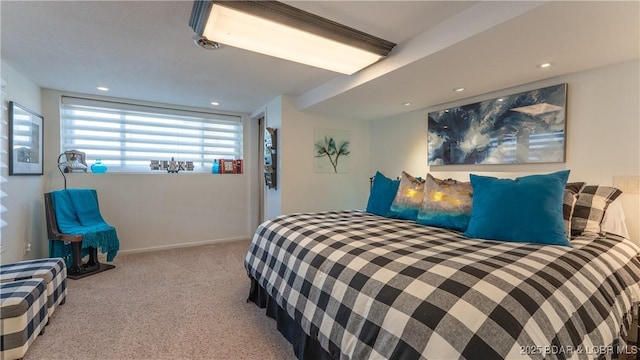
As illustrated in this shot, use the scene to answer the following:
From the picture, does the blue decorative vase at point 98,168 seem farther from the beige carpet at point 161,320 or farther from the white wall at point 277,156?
the white wall at point 277,156

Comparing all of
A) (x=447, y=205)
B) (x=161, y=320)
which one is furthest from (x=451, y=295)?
(x=161, y=320)

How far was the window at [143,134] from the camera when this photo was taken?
11.9ft

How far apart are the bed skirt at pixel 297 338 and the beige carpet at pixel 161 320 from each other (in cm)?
8

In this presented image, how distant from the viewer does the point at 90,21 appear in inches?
73.3

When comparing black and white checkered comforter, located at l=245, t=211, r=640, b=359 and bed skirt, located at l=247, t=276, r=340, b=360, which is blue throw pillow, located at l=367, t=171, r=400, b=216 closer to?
black and white checkered comforter, located at l=245, t=211, r=640, b=359

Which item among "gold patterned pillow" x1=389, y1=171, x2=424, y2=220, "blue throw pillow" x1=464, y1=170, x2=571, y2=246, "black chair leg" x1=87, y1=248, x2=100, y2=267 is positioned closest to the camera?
"blue throw pillow" x1=464, y1=170, x2=571, y2=246

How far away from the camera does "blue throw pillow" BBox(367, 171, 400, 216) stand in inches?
104

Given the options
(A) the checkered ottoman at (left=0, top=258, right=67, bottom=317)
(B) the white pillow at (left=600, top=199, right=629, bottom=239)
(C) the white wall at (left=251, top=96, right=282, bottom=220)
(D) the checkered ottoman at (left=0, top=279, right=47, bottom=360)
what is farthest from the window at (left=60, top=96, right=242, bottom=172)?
(B) the white pillow at (left=600, top=199, right=629, bottom=239)

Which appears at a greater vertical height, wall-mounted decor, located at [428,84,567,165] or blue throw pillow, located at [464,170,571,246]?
wall-mounted decor, located at [428,84,567,165]

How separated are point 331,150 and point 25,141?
3477 millimetres

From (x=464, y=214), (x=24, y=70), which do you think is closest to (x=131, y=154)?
(x=24, y=70)

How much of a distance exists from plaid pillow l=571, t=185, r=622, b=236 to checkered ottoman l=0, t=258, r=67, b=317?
374 centimetres

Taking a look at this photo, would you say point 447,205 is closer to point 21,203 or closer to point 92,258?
point 92,258

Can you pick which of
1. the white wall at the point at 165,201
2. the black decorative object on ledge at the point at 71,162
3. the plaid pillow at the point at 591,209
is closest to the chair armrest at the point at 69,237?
the white wall at the point at 165,201
